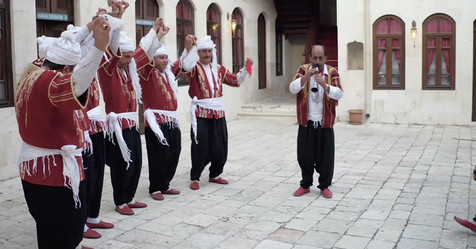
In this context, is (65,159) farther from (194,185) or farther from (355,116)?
(355,116)

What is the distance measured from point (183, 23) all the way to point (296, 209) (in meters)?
6.89

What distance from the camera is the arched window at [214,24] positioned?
40.6ft

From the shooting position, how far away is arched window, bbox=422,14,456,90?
11828mm

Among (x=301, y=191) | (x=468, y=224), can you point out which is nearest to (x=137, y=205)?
(x=301, y=191)

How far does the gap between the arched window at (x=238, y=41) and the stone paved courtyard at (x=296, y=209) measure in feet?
18.2

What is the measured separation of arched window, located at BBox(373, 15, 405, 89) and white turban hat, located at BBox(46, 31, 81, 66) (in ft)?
33.4

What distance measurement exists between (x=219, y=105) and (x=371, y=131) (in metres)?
5.81

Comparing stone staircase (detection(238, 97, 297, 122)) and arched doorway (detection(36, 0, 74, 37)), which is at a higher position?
arched doorway (detection(36, 0, 74, 37))

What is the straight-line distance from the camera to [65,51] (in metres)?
3.09

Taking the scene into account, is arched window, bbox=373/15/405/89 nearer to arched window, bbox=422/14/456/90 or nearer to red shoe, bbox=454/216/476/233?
arched window, bbox=422/14/456/90

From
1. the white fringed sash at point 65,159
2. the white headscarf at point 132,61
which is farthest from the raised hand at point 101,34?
the white headscarf at point 132,61

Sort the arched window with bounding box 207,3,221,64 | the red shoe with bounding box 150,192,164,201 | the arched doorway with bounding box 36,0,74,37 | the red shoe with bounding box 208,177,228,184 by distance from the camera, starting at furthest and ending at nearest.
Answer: the arched window with bounding box 207,3,221,64 → the arched doorway with bounding box 36,0,74,37 → the red shoe with bounding box 208,177,228,184 → the red shoe with bounding box 150,192,164,201

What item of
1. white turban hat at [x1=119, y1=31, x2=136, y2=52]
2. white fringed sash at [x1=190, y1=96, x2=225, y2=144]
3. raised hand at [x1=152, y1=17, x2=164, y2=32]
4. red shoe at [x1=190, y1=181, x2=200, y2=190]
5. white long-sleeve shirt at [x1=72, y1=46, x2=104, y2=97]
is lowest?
red shoe at [x1=190, y1=181, x2=200, y2=190]

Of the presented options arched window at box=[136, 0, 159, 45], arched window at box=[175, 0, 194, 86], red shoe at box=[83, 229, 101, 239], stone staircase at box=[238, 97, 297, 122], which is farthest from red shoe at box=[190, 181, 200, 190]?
stone staircase at box=[238, 97, 297, 122]
